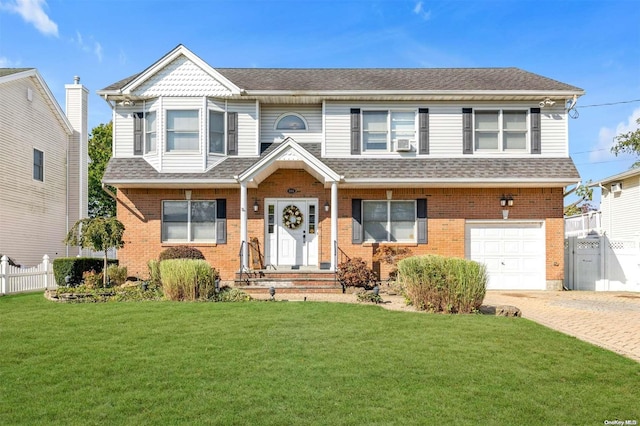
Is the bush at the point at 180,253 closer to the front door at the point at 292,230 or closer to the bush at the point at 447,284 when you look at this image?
the front door at the point at 292,230

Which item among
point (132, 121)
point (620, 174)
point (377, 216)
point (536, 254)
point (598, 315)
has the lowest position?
point (598, 315)

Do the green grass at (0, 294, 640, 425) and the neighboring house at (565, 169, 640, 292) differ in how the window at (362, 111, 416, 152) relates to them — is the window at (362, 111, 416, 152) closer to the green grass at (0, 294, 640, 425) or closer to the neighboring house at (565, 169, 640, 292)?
the neighboring house at (565, 169, 640, 292)

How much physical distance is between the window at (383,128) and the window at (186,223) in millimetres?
5600

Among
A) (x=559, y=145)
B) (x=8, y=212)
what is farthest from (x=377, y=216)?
(x=8, y=212)

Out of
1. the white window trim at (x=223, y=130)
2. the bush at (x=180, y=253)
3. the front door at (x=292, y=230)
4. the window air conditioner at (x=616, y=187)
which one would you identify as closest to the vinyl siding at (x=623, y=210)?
the window air conditioner at (x=616, y=187)

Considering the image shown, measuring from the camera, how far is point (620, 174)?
19469 millimetres

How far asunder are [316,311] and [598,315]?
611cm

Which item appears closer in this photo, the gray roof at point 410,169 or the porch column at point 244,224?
the porch column at point 244,224

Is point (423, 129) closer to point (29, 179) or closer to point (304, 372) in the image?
point (304, 372)

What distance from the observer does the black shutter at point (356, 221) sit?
50.1 ft

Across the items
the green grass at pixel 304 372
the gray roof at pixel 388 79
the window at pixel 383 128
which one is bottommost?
the green grass at pixel 304 372

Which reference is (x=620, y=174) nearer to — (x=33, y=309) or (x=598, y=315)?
(x=598, y=315)

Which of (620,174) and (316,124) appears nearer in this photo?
(316,124)

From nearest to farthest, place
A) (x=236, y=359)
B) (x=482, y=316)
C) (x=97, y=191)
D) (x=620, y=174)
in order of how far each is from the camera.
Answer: (x=236, y=359), (x=482, y=316), (x=620, y=174), (x=97, y=191)
